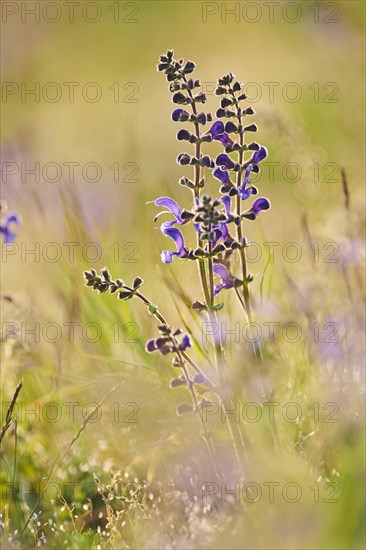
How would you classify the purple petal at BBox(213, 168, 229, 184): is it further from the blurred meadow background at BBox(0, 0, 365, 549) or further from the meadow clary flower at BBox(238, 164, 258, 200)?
the blurred meadow background at BBox(0, 0, 365, 549)

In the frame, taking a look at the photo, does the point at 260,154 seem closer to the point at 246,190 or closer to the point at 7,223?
the point at 246,190

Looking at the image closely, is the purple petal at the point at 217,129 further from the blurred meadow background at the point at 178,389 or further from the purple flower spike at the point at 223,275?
the blurred meadow background at the point at 178,389

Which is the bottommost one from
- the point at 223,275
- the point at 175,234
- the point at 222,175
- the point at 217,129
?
the point at 223,275

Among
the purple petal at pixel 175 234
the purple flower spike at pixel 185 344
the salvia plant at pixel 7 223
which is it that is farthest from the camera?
the salvia plant at pixel 7 223

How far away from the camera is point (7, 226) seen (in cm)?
284

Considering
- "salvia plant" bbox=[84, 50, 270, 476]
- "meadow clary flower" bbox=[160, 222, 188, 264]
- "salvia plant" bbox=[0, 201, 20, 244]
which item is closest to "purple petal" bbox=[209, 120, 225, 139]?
"salvia plant" bbox=[84, 50, 270, 476]

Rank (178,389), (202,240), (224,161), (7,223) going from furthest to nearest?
(7,223), (178,389), (224,161), (202,240)

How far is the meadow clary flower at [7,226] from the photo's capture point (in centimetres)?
278

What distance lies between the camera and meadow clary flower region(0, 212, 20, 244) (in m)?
2.78

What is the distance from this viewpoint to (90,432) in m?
2.66

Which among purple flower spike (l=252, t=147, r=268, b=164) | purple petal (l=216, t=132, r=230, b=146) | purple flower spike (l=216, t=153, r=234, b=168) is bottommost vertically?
purple flower spike (l=216, t=153, r=234, b=168)

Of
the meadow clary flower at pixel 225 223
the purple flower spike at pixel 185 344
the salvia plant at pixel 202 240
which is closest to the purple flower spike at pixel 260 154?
the salvia plant at pixel 202 240

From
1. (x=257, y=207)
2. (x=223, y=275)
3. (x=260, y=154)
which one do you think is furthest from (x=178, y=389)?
(x=260, y=154)

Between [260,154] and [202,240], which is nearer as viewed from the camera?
[202,240]
